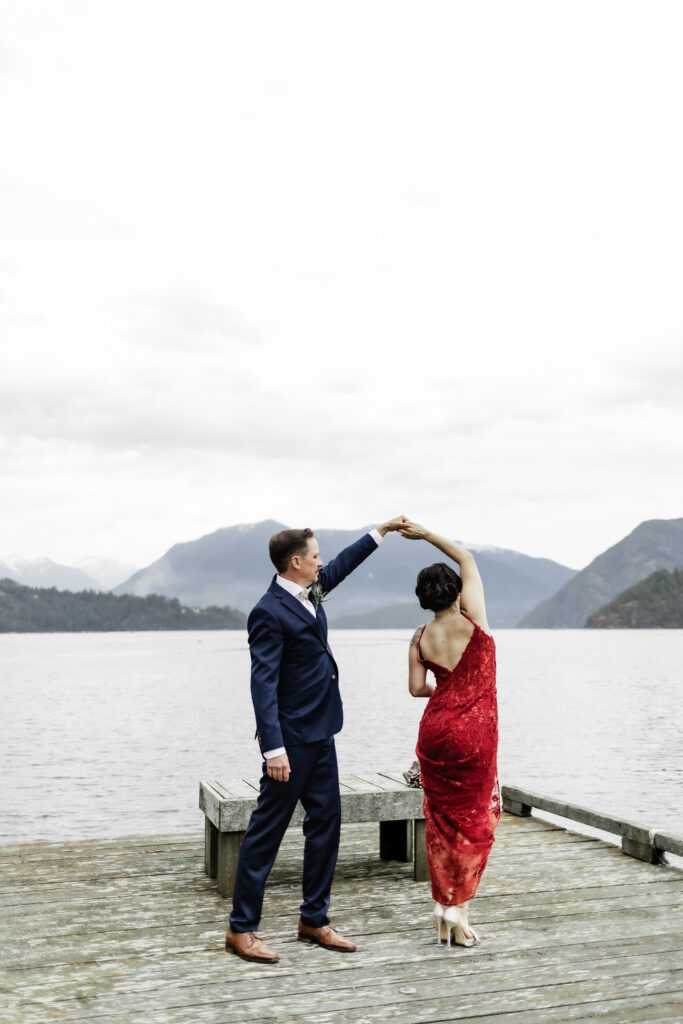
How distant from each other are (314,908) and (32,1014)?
5.21ft

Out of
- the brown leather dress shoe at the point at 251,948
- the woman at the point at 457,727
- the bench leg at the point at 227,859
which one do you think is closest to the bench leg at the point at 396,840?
the bench leg at the point at 227,859

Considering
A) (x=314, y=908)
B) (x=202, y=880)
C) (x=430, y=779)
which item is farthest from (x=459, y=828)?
(x=202, y=880)

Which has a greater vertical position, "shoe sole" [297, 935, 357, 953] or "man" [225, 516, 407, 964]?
"man" [225, 516, 407, 964]

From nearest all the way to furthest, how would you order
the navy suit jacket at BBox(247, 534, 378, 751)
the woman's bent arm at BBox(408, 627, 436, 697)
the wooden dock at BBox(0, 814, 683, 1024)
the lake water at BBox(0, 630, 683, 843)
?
the wooden dock at BBox(0, 814, 683, 1024) → the navy suit jacket at BBox(247, 534, 378, 751) → the woman's bent arm at BBox(408, 627, 436, 697) → the lake water at BBox(0, 630, 683, 843)

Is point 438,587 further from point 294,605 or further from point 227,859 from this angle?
point 227,859

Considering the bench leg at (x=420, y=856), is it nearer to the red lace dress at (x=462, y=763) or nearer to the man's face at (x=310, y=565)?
the red lace dress at (x=462, y=763)

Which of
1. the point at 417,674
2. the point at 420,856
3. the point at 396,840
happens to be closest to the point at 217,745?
the point at 396,840

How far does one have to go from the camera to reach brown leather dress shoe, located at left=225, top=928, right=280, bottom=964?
5.05 meters

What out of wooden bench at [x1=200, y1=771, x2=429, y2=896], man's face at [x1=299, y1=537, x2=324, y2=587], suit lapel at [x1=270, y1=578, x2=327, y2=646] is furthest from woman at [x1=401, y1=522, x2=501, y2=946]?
wooden bench at [x1=200, y1=771, x2=429, y2=896]

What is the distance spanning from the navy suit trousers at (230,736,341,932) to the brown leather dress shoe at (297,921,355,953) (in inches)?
1.6

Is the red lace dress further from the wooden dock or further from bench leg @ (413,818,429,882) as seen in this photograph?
bench leg @ (413,818,429,882)

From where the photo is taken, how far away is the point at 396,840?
7.35 metres

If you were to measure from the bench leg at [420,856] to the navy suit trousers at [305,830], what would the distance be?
1433mm

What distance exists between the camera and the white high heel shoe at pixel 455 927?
5273mm
